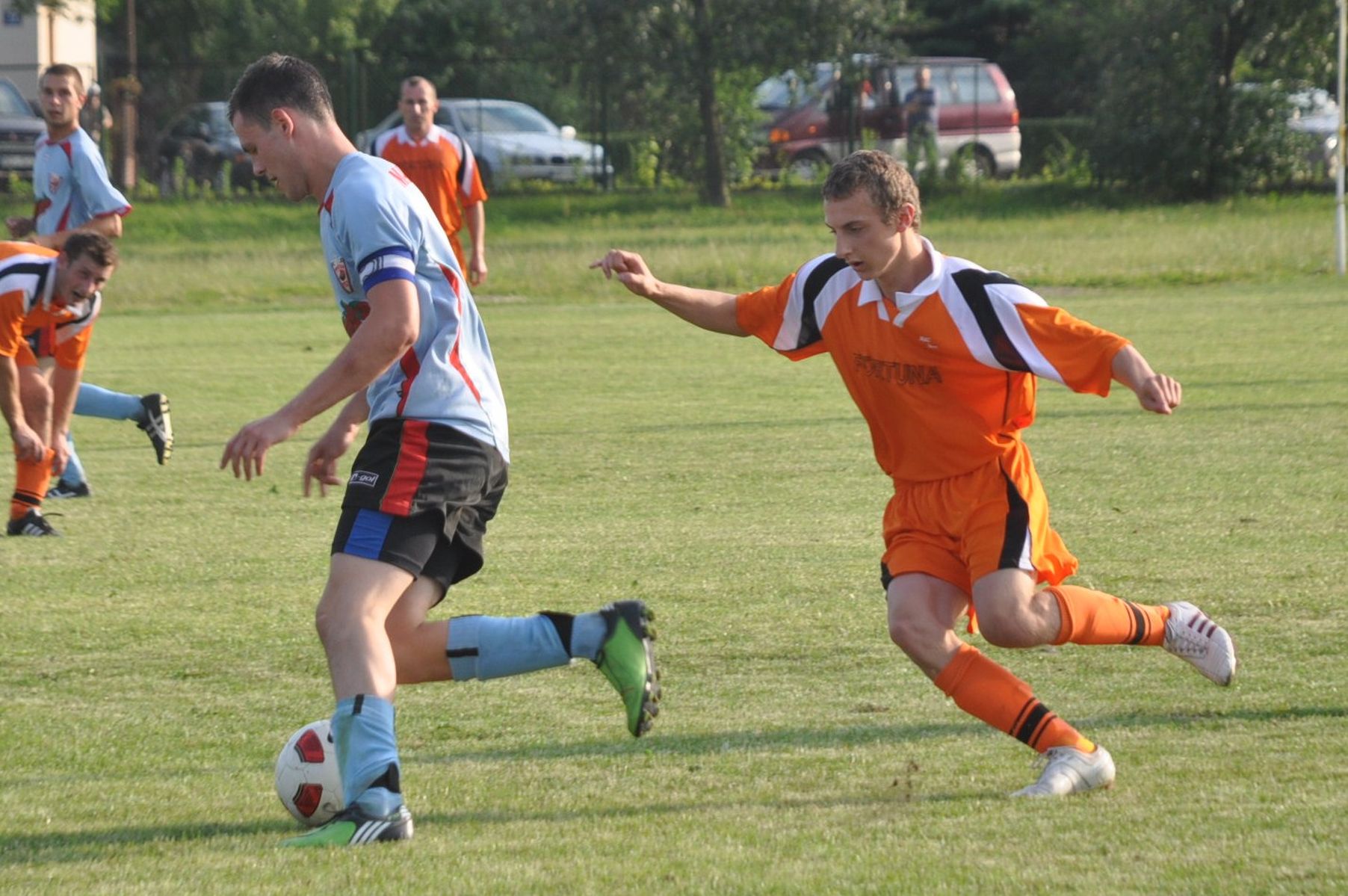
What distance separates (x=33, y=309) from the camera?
24.9 ft

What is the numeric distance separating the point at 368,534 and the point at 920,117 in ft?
84.1

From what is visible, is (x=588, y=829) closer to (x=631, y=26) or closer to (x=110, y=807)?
(x=110, y=807)

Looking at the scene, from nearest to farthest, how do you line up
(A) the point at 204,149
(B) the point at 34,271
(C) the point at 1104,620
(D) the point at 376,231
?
(D) the point at 376,231, (C) the point at 1104,620, (B) the point at 34,271, (A) the point at 204,149

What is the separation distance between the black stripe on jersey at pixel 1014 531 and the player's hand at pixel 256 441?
1673 mm

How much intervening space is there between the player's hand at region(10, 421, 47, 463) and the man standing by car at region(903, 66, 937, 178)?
72.1ft

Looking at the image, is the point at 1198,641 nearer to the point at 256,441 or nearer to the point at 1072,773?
the point at 1072,773

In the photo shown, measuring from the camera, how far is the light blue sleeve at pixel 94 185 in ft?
29.7

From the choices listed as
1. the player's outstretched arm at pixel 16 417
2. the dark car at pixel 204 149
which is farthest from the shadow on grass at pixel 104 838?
the dark car at pixel 204 149

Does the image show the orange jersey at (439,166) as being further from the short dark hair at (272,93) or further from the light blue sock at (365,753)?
the light blue sock at (365,753)

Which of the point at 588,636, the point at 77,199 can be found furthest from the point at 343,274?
the point at 77,199

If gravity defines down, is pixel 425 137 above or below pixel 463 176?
above

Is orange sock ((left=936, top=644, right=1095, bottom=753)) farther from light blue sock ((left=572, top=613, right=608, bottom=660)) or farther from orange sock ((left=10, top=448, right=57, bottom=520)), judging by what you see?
orange sock ((left=10, top=448, right=57, bottom=520))

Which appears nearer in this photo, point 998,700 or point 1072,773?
point 1072,773

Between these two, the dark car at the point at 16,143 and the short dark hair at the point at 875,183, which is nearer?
the short dark hair at the point at 875,183
